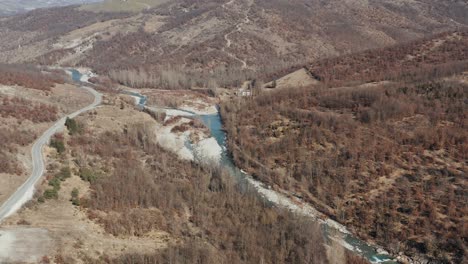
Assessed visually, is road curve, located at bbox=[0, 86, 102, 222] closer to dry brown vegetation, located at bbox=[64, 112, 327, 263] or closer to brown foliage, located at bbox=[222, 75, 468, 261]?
dry brown vegetation, located at bbox=[64, 112, 327, 263]

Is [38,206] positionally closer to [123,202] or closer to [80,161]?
[123,202]

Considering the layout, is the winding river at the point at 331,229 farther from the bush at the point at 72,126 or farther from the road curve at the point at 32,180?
the road curve at the point at 32,180

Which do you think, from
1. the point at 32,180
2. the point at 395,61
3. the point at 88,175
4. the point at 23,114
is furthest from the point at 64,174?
the point at 395,61

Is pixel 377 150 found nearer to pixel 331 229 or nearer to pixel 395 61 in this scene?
pixel 331 229

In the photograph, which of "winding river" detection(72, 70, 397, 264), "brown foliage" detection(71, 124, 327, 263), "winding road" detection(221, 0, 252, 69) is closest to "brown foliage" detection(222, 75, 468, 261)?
"winding river" detection(72, 70, 397, 264)

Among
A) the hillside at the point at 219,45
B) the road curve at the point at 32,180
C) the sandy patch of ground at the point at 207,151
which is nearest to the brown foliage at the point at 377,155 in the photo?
the sandy patch of ground at the point at 207,151

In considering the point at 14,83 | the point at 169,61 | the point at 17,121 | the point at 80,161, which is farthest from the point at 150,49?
the point at 80,161
